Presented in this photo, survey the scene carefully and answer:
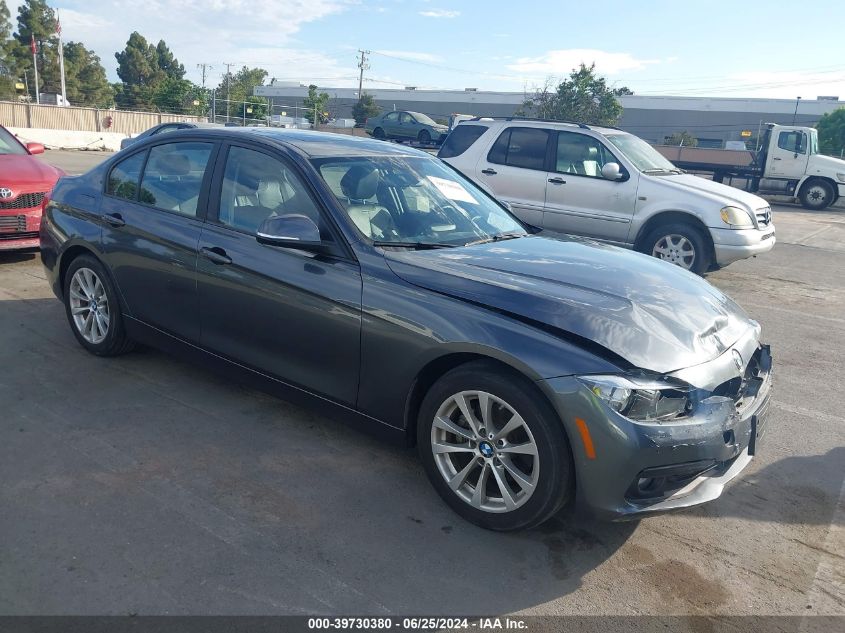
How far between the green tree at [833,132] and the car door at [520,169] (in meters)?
52.4

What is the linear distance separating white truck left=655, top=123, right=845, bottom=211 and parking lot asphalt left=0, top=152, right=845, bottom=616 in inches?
807

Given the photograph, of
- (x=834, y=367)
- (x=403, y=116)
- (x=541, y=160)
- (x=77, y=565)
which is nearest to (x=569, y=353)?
(x=77, y=565)

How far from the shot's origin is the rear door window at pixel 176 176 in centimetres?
443

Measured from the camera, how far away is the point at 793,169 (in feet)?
74.4

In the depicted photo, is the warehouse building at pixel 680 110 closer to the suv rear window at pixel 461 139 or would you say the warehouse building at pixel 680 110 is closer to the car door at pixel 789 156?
the car door at pixel 789 156

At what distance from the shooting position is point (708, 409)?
2.98 meters

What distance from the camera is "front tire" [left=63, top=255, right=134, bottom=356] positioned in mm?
4941

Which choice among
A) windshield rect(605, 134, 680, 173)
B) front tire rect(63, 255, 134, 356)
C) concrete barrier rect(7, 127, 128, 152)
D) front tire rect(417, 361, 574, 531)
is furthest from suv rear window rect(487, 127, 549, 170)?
concrete barrier rect(7, 127, 128, 152)

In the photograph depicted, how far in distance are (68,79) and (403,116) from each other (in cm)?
5495

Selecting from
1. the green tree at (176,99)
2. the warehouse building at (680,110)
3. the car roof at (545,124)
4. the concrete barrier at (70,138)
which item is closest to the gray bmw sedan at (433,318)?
the car roof at (545,124)

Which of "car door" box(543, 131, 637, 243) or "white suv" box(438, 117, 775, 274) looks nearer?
"white suv" box(438, 117, 775, 274)

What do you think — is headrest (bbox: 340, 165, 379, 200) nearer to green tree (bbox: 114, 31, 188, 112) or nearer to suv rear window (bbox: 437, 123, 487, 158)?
suv rear window (bbox: 437, 123, 487, 158)

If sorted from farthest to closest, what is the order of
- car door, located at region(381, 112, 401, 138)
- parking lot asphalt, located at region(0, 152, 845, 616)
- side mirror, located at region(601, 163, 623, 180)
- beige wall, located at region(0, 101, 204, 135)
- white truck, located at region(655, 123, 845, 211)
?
beige wall, located at region(0, 101, 204, 135)
car door, located at region(381, 112, 401, 138)
white truck, located at region(655, 123, 845, 211)
side mirror, located at region(601, 163, 623, 180)
parking lot asphalt, located at region(0, 152, 845, 616)

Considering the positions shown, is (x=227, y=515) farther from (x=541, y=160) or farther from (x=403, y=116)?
(x=403, y=116)
